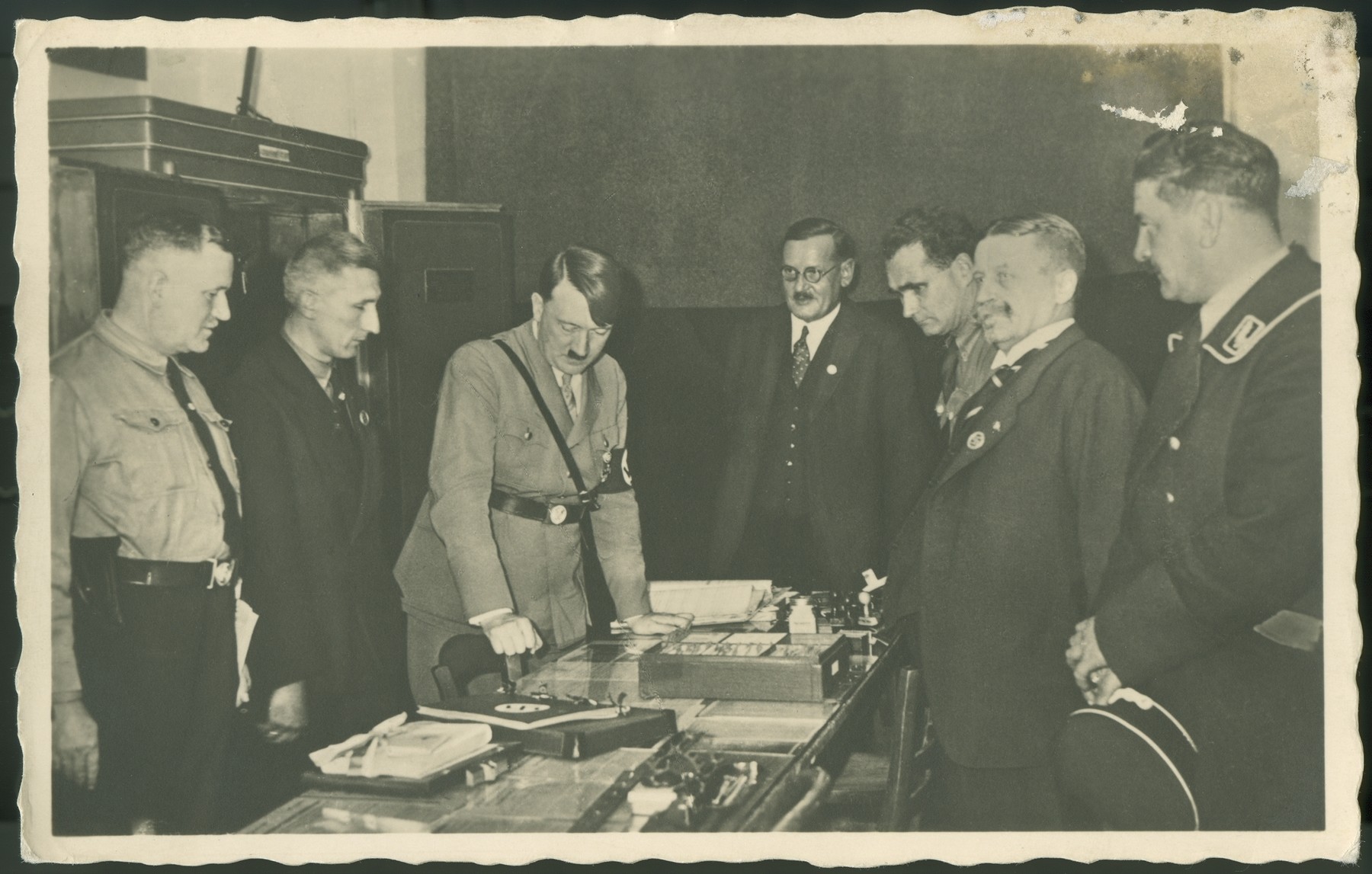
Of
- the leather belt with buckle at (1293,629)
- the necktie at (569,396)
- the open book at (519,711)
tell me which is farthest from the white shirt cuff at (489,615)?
the leather belt with buckle at (1293,629)

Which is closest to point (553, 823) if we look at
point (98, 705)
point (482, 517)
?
point (482, 517)

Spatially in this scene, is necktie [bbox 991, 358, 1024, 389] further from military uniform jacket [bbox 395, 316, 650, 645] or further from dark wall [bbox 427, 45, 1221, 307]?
military uniform jacket [bbox 395, 316, 650, 645]

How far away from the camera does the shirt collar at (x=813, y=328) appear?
115 inches

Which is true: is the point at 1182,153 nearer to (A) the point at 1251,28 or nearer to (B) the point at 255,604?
(A) the point at 1251,28

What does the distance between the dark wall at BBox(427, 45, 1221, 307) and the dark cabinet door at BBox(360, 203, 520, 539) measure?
0.07 metres

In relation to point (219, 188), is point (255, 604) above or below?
below

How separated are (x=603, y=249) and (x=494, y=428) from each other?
516 mm

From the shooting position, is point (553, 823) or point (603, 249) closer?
point (553, 823)

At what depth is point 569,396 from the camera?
293cm

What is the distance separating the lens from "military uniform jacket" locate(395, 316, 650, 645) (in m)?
2.87

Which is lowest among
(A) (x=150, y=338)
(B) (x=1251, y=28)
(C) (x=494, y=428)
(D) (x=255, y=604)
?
(D) (x=255, y=604)

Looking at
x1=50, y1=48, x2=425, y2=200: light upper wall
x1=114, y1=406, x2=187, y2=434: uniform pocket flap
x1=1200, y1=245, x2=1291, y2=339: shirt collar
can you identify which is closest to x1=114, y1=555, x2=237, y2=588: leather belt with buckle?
x1=114, y1=406, x2=187, y2=434: uniform pocket flap

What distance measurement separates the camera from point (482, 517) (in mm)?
2877

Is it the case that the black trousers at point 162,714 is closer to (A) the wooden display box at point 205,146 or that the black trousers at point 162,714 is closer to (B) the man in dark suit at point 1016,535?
(A) the wooden display box at point 205,146
